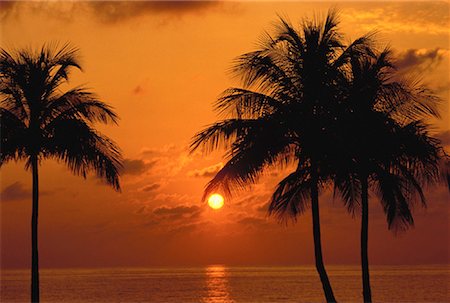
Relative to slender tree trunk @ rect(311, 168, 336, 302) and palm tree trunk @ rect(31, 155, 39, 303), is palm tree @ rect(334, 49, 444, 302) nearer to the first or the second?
slender tree trunk @ rect(311, 168, 336, 302)

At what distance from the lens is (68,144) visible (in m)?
28.0

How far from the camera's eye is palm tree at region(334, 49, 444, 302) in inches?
1054

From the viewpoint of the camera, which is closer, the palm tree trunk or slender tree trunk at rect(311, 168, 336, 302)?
slender tree trunk at rect(311, 168, 336, 302)

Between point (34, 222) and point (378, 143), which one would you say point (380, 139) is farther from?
point (34, 222)

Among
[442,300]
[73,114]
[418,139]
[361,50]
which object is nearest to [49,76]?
[73,114]

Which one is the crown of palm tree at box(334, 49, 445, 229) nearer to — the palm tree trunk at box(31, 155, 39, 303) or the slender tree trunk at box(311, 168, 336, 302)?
the slender tree trunk at box(311, 168, 336, 302)

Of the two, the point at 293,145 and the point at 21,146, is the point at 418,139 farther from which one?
the point at 21,146

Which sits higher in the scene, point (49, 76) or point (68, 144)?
point (49, 76)

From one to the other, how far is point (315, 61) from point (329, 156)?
10.2 ft

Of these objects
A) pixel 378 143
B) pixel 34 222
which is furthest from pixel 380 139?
pixel 34 222

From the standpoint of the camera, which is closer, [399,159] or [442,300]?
[399,159]

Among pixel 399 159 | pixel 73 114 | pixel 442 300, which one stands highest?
pixel 73 114

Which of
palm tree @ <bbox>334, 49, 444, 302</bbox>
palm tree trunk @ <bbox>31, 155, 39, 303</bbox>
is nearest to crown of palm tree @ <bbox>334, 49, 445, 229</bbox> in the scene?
palm tree @ <bbox>334, 49, 444, 302</bbox>

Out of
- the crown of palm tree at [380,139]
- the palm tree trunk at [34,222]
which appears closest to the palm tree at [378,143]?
the crown of palm tree at [380,139]
